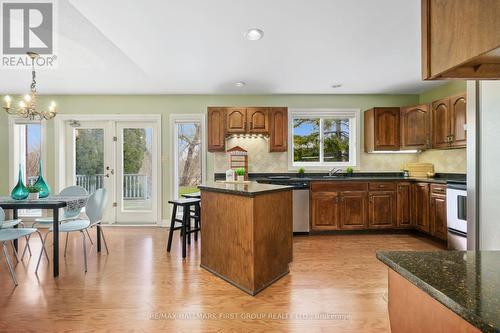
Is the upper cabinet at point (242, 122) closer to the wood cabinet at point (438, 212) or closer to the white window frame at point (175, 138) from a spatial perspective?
the white window frame at point (175, 138)

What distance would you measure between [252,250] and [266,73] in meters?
2.64

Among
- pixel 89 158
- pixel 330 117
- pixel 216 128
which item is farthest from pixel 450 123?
pixel 89 158

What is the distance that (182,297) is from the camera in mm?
2322

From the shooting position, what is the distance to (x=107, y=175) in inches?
193

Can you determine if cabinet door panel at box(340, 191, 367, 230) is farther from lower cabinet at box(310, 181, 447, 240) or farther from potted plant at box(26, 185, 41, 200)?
potted plant at box(26, 185, 41, 200)

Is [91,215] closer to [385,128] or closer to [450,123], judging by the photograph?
[385,128]

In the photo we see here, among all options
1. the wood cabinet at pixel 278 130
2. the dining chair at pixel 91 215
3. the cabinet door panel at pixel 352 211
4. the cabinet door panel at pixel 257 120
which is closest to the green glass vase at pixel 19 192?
the dining chair at pixel 91 215

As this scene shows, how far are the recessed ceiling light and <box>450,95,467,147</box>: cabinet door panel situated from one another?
296 cm

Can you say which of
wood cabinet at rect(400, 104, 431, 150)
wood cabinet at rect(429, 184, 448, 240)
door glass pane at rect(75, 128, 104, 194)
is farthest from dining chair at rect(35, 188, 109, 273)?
wood cabinet at rect(400, 104, 431, 150)

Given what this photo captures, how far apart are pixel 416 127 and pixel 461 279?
174 inches

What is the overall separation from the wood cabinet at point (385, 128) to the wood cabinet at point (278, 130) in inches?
61.6

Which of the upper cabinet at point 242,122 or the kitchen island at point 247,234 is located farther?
the upper cabinet at point 242,122

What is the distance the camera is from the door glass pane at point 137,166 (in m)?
4.97

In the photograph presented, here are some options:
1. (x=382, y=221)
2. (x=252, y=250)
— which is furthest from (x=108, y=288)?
(x=382, y=221)
